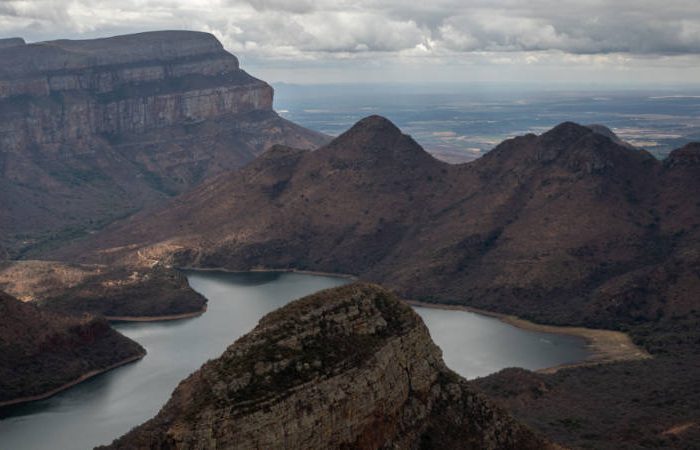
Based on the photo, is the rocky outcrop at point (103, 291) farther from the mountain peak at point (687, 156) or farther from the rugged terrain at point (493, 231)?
the mountain peak at point (687, 156)

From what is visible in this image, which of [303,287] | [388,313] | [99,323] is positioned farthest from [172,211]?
[388,313]

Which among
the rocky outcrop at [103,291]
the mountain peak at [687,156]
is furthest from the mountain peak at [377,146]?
the rocky outcrop at [103,291]

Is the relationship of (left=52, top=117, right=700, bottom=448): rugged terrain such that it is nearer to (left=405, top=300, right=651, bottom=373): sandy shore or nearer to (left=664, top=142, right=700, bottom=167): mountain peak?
(left=664, top=142, right=700, bottom=167): mountain peak

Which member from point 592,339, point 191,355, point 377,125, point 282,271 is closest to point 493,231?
point 282,271

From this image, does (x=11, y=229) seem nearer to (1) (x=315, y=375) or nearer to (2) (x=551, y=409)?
(2) (x=551, y=409)

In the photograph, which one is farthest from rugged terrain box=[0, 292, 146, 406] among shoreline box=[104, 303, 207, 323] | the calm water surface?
shoreline box=[104, 303, 207, 323]

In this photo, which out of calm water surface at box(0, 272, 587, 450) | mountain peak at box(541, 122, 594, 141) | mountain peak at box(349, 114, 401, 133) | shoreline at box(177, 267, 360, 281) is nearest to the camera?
calm water surface at box(0, 272, 587, 450)

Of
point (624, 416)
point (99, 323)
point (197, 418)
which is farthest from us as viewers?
→ point (99, 323)
